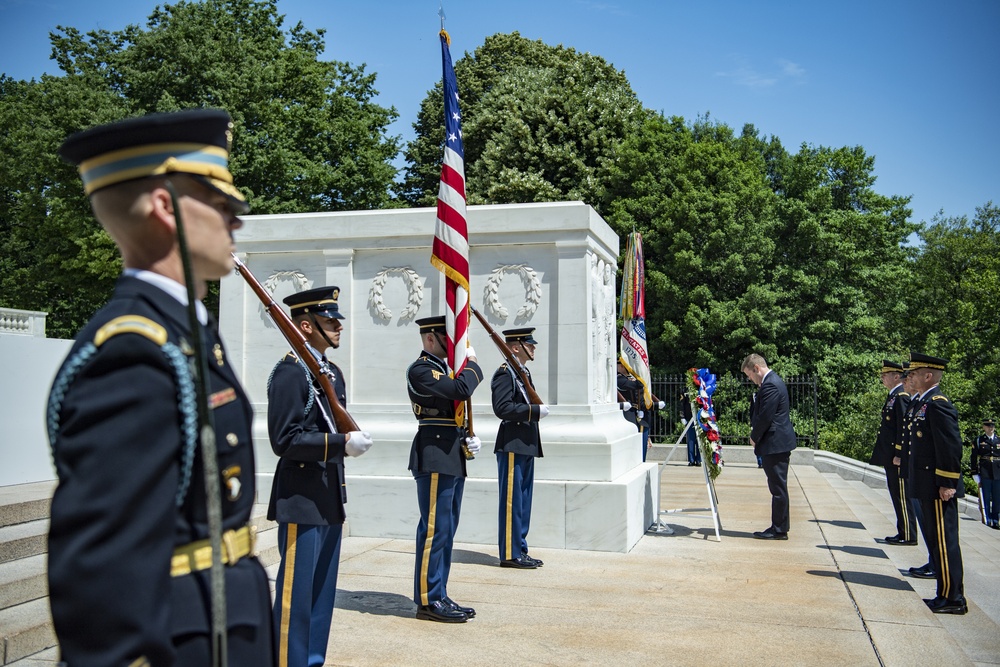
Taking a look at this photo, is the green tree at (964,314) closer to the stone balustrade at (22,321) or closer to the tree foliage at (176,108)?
the tree foliage at (176,108)

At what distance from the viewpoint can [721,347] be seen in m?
27.8

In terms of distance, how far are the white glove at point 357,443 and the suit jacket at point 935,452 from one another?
4939 millimetres

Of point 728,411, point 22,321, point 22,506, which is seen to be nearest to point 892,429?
point 22,506

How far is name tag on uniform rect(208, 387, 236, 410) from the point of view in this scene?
1928 millimetres

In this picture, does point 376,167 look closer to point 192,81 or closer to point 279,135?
point 279,135

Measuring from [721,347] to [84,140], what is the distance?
27043 mm

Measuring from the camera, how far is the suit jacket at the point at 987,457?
50.8ft

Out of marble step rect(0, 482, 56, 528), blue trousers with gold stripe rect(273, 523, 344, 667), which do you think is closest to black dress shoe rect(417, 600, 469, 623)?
blue trousers with gold stripe rect(273, 523, 344, 667)

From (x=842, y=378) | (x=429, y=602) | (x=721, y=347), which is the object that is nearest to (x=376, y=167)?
(x=721, y=347)

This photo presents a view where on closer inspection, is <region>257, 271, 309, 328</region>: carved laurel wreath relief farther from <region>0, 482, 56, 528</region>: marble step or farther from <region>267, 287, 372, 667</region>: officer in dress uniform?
<region>267, 287, 372, 667</region>: officer in dress uniform

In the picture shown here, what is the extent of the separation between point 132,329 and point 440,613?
15.1 feet

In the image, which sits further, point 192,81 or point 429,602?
point 192,81

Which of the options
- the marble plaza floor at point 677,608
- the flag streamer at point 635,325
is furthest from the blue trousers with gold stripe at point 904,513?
the flag streamer at point 635,325

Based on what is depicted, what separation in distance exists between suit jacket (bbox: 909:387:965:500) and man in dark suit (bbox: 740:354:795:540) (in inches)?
97.0
